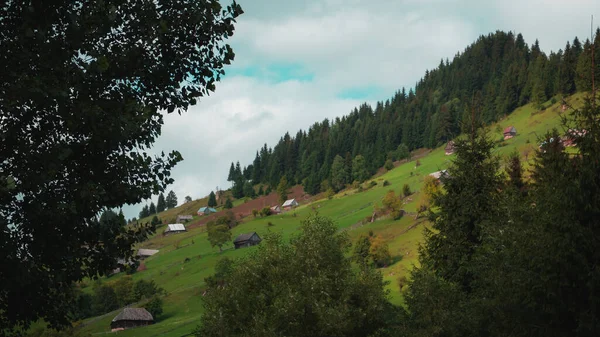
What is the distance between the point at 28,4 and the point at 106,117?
259cm

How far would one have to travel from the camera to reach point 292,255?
40500 millimetres

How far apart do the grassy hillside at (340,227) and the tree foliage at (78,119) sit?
4772 centimetres

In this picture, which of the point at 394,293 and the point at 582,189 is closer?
the point at 582,189

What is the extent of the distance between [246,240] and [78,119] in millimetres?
136296

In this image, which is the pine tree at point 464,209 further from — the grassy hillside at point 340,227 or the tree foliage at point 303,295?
the grassy hillside at point 340,227

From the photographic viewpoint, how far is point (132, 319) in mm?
98188

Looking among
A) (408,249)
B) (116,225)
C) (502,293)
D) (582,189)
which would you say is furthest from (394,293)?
(116,225)

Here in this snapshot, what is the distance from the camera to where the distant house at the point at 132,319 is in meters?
97.6

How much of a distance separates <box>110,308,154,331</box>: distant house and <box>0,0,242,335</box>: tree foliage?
91.4m

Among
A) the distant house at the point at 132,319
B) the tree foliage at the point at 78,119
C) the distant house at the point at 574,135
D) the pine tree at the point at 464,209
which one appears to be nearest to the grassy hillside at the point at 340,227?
the distant house at the point at 132,319

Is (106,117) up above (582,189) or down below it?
above

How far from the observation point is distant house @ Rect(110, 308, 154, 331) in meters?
97.6

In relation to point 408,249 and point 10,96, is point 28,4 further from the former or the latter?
point 408,249

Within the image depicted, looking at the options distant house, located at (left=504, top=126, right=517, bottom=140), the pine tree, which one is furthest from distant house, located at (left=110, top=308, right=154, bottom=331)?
distant house, located at (left=504, top=126, right=517, bottom=140)
